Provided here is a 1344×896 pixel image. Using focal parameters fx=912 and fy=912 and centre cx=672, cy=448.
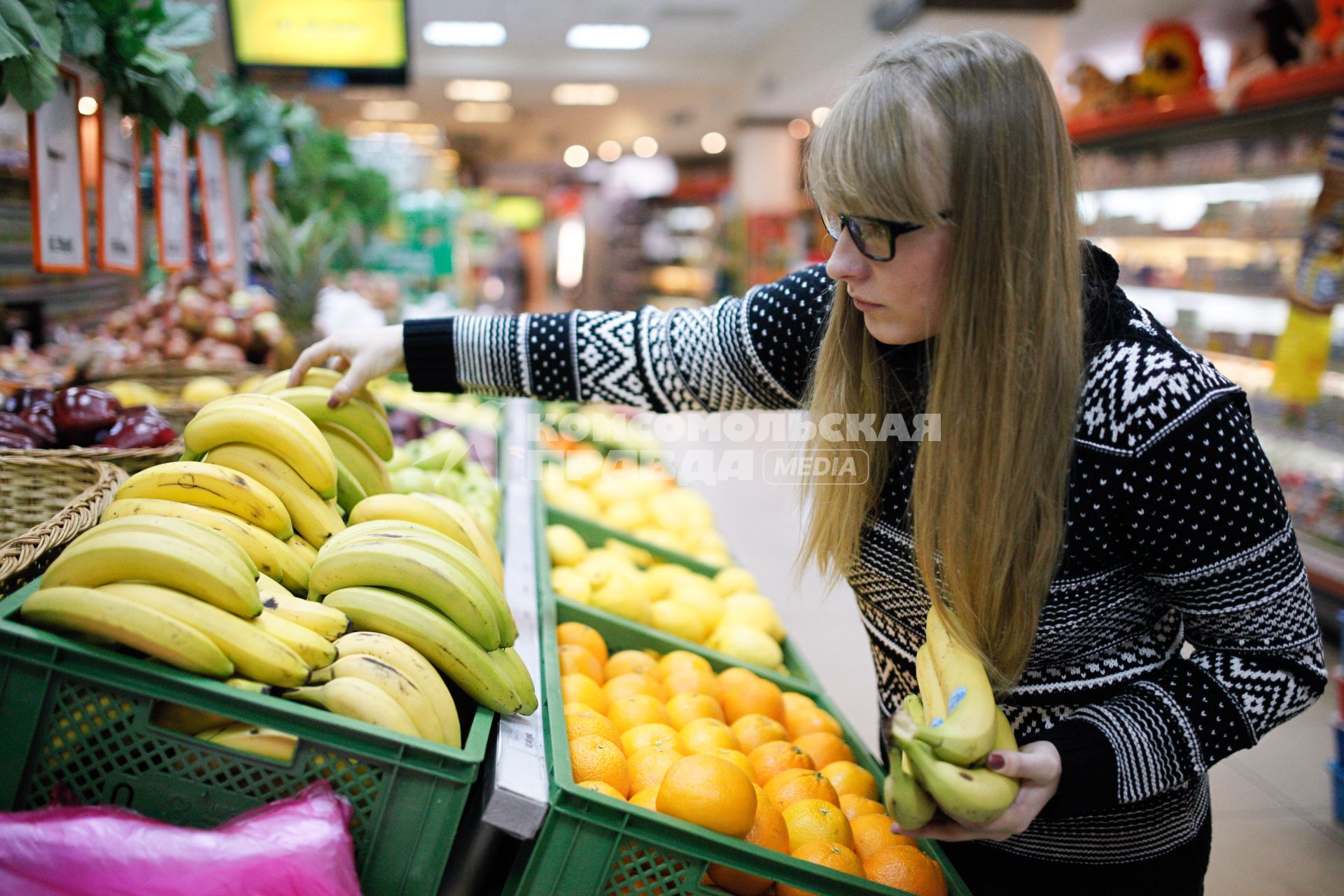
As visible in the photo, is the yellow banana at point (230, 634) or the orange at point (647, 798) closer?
the yellow banana at point (230, 634)

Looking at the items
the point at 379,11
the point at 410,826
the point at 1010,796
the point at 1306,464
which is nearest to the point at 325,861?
the point at 410,826

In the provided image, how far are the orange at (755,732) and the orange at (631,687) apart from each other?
162 mm

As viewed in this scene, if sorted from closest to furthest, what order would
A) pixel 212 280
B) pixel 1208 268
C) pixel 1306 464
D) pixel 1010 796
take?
pixel 1010 796 → pixel 212 280 → pixel 1306 464 → pixel 1208 268

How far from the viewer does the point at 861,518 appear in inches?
53.2

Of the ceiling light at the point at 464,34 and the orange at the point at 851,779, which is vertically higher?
the ceiling light at the point at 464,34

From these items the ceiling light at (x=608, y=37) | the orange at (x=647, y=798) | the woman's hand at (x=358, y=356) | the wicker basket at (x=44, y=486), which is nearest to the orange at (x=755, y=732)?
the orange at (x=647, y=798)

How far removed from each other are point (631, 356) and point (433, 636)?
66 centimetres

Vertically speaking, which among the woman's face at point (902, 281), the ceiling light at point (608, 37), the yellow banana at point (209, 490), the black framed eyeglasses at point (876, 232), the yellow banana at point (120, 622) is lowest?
the yellow banana at point (120, 622)

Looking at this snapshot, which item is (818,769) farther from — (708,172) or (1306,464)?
(708,172)

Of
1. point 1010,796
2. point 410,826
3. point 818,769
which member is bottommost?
point 818,769

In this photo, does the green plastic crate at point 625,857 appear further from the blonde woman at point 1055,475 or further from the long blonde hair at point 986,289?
the long blonde hair at point 986,289

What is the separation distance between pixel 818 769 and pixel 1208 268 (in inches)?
209

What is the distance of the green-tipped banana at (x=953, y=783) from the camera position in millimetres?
911

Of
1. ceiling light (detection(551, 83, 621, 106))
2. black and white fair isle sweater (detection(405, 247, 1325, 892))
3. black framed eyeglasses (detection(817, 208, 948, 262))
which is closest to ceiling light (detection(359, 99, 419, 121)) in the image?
ceiling light (detection(551, 83, 621, 106))
